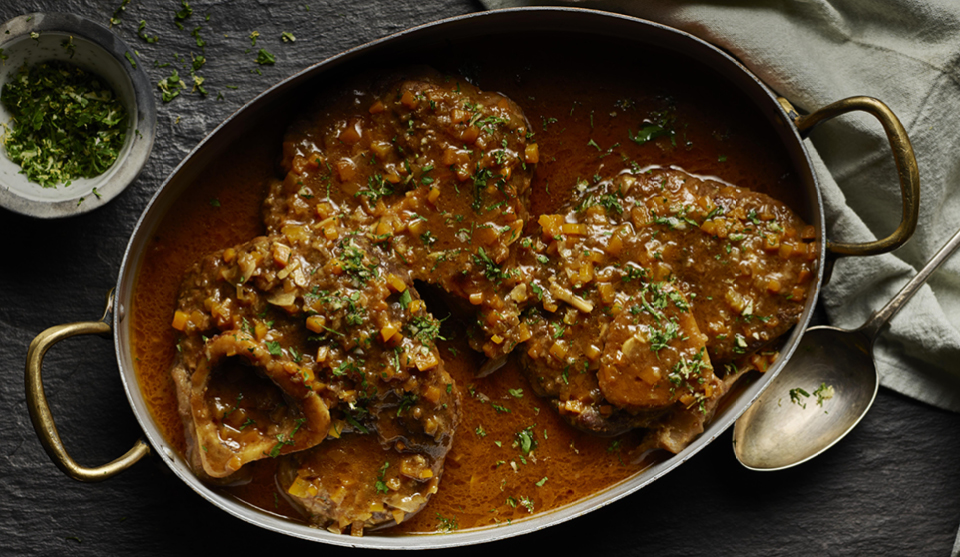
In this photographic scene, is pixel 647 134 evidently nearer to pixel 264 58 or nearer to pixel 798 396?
pixel 798 396

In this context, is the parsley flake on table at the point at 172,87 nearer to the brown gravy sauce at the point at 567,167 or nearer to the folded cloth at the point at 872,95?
the brown gravy sauce at the point at 567,167

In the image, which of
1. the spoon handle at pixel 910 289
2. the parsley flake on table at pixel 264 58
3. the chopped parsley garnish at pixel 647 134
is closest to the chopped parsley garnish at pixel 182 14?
the parsley flake on table at pixel 264 58

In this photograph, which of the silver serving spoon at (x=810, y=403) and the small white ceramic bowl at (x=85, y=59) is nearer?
the small white ceramic bowl at (x=85, y=59)

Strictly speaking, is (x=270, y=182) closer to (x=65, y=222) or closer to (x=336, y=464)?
(x=65, y=222)

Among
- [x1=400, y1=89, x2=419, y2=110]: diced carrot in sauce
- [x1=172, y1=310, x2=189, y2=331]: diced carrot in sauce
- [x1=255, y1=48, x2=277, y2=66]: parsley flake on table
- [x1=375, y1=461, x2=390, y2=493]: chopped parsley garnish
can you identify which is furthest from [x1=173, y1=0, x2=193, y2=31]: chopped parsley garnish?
[x1=375, y1=461, x2=390, y2=493]: chopped parsley garnish

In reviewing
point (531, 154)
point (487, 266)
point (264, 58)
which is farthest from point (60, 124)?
point (531, 154)

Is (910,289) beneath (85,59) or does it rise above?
beneath

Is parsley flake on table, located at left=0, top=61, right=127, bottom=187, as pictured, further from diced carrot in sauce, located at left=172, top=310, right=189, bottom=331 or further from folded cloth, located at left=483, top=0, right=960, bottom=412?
folded cloth, located at left=483, top=0, right=960, bottom=412
